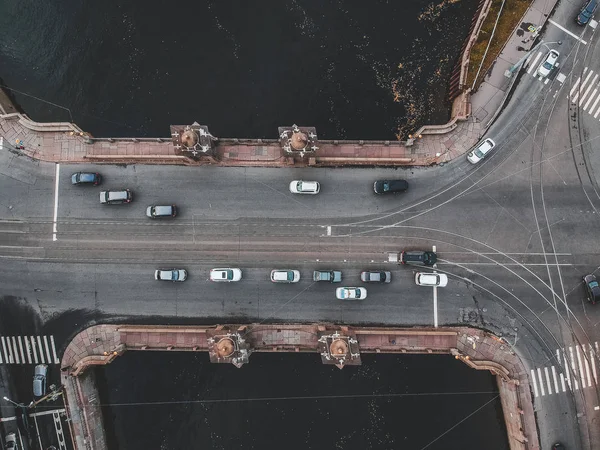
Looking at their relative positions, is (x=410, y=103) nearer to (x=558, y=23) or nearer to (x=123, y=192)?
(x=558, y=23)

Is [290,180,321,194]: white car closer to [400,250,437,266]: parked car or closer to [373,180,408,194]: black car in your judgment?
[373,180,408,194]: black car

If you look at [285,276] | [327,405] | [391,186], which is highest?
[391,186]

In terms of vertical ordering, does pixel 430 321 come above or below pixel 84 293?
below

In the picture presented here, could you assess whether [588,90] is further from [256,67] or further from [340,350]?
[340,350]

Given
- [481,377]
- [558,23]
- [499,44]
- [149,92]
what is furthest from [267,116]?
[481,377]

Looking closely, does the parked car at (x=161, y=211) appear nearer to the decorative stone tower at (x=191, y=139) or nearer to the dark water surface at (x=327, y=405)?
the decorative stone tower at (x=191, y=139)

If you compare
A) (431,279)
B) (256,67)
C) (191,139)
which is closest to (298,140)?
(191,139)
